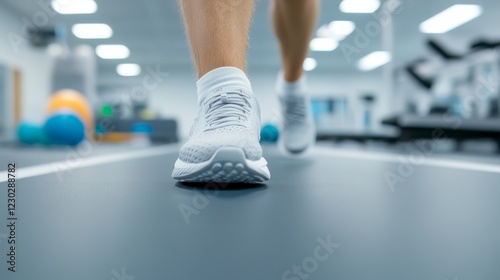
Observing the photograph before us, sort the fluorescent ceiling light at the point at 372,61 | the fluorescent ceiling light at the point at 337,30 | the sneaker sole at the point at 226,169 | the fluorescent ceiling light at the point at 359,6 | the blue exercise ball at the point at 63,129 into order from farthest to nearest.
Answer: the fluorescent ceiling light at the point at 372,61 → the fluorescent ceiling light at the point at 337,30 → the fluorescent ceiling light at the point at 359,6 → the blue exercise ball at the point at 63,129 → the sneaker sole at the point at 226,169

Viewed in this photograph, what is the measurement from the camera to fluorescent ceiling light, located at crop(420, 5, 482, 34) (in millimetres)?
7059

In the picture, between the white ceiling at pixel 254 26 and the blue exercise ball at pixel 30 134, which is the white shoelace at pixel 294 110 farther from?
the white ceiling at pixel 254 26

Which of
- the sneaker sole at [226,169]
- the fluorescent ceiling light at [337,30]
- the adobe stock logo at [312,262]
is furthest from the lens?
the fluorescent ceiling light at [337,30]

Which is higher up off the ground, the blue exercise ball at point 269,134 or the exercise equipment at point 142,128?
the exercise equipment at point 142,128

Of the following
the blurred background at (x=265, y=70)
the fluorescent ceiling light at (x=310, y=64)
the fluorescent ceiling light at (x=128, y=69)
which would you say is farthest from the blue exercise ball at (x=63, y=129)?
the fluorescent ceiling light at (x=128, y=69)

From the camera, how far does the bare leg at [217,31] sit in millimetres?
770

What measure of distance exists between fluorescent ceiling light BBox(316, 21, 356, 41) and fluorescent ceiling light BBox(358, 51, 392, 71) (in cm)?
190

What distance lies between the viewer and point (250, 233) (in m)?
0.42

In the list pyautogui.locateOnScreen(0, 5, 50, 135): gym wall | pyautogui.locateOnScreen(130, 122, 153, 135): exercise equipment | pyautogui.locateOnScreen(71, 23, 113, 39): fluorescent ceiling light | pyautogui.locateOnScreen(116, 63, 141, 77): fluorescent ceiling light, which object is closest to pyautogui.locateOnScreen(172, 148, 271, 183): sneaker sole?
pyautogui.locateOnScreen(130, 122, 153, 135): exercise equipment

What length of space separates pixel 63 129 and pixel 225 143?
2.34m

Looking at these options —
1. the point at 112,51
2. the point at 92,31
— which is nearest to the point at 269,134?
the point at 92,31

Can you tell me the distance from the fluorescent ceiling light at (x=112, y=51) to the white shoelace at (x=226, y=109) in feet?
32.9

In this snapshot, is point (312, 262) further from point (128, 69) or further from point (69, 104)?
point (128, 69)

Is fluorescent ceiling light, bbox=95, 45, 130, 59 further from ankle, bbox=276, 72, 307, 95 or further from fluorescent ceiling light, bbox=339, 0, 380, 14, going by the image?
ankle, bbox=276, 72, 307, 95
